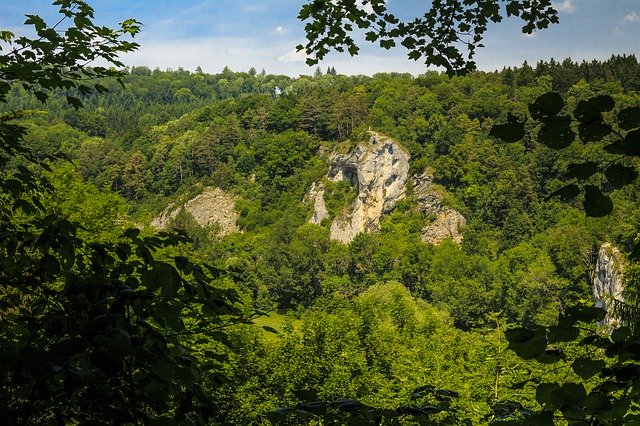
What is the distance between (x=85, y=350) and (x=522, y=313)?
82821mm

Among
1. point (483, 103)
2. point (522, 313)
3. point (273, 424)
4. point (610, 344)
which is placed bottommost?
point (522, 313)

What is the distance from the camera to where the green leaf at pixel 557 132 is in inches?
65.6

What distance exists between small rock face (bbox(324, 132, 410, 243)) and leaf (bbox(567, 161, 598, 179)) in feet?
348

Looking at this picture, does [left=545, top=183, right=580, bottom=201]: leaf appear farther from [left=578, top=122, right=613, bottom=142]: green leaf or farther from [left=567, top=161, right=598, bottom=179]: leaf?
[left=578, top=122, right=613, bottom=142]: green leaf

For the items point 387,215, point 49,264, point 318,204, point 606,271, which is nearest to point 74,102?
point 49,264

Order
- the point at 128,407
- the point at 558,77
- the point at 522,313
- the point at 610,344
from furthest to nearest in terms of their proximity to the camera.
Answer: the point at 558,77
the point at 522,313
the point at 128,407
the point at 610,344

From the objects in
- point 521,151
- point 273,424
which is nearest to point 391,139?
point 521,151

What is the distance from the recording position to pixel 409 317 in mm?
58469

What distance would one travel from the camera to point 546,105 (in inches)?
65.2

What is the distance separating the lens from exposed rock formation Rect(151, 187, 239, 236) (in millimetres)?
116125

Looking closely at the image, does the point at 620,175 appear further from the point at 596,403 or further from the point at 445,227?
the point at 445,227

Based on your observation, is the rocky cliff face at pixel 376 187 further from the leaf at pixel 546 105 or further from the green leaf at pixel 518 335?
the leaf at pixel 546 105

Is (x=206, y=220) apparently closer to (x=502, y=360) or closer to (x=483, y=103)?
(x=483, y=103)

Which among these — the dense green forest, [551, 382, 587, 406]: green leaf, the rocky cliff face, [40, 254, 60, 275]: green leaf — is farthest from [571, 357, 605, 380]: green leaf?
the rocky cliff face
